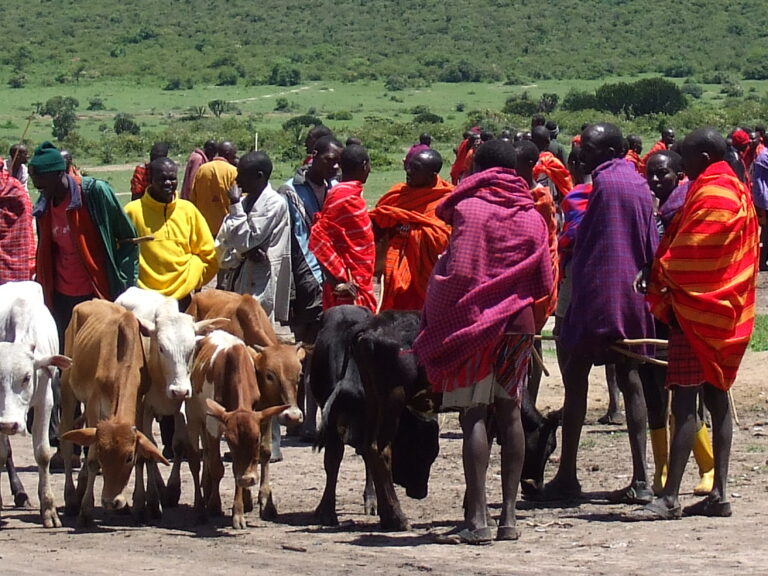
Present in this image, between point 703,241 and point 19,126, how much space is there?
52.8 metres

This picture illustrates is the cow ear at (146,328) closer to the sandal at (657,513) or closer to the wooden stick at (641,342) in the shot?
the wooden stick at (641,342)

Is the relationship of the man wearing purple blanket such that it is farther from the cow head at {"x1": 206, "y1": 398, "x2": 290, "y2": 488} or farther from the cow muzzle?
the cow head at {"x1": 206, "y1": 398, "x2": 290, "y2": 488}

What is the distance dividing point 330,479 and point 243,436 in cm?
61

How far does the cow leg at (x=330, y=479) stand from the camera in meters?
8.95

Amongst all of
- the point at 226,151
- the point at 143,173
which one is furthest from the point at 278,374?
the point at 143,173

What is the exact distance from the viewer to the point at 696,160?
28.6ft

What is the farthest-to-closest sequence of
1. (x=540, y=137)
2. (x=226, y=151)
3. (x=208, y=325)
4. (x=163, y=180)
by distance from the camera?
(x=540, y=137)
(x=226, y=151)
(x=163, y=180)
(x=208, y=325)

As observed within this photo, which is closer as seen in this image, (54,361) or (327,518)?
(327,518)

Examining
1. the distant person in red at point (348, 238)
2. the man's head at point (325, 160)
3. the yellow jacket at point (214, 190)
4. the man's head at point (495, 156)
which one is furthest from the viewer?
the yellow jacket at point (214, 190)

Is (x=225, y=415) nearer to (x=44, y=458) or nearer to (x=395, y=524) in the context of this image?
(x=395, y=524)

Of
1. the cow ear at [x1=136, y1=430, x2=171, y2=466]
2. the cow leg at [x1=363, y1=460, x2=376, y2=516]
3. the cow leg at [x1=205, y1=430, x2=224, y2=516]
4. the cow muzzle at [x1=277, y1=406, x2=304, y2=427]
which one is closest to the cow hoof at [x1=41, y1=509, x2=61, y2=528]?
the cow ear at [x1=136, y1=430, x2=171, y2=466]

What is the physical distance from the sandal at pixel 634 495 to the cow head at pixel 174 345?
98.1 inches

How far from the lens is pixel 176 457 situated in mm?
9688

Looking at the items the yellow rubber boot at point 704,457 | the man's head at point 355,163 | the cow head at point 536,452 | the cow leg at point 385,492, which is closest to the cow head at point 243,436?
the cow leg at point 385,492
